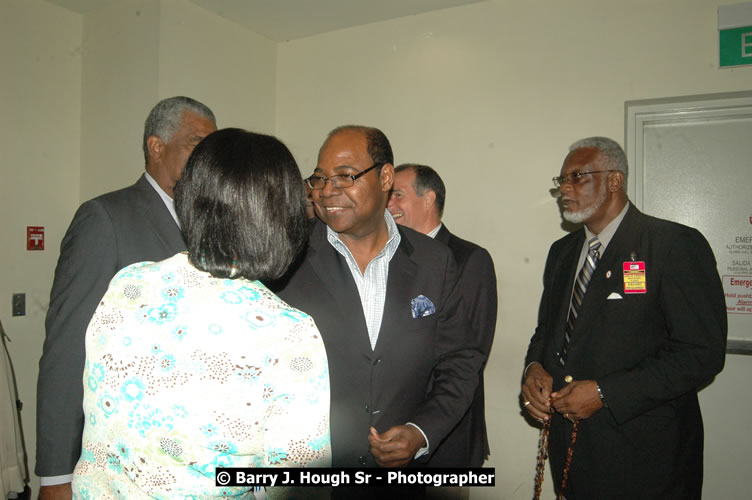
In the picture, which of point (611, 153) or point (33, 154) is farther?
point (33, 154)

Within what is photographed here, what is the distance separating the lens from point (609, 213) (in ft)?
7.85

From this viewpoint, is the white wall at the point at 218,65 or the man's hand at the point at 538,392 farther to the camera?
the white wall at the point at 218,65

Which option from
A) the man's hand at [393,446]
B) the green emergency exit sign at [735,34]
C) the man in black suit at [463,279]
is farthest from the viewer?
the green emergency exit sign at [735,34]

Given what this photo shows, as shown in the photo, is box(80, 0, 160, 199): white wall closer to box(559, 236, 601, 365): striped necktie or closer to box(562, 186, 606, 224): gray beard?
box(562, 186, 606, 224): gray beard

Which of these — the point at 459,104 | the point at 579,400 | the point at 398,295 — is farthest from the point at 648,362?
the point at 459,104

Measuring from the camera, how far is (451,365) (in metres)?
1.88

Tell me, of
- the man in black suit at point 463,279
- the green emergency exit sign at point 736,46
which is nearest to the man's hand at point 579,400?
the man in black suit at point 463,279

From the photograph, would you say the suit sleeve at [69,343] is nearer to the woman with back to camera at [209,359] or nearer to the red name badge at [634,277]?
the woman with back to camera at [209,359]

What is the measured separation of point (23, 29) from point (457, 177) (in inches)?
125

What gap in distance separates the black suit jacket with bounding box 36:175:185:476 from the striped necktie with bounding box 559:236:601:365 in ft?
5.87

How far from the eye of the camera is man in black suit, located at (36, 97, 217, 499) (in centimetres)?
148

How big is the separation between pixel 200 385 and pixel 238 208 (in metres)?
0.35

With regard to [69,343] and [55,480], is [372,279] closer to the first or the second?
[69,343]

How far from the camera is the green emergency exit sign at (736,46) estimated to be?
296 centimetres
